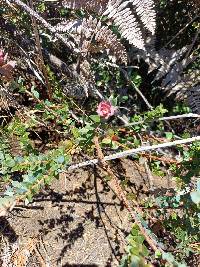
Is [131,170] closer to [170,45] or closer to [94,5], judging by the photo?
[170,45]

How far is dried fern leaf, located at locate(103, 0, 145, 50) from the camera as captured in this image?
4.22 ft

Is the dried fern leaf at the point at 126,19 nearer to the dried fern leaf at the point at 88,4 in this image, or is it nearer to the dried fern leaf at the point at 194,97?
the dried fern leaf at the point at 88,4

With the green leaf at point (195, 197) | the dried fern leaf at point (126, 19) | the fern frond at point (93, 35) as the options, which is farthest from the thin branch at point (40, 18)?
the green leaf at point (195, 197)

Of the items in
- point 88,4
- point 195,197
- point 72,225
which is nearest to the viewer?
Answer: point 195,197

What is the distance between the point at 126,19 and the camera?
4.26 feet

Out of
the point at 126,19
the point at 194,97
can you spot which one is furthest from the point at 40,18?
the point at 194,97

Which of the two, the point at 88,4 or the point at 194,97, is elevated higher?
the point at 88,4

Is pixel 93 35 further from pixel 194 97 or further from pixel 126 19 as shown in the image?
pixel 194 97

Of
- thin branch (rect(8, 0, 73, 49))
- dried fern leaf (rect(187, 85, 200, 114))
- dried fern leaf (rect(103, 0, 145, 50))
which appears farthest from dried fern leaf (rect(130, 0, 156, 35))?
dried fern leaf (rect(187, 85, 200, 114))

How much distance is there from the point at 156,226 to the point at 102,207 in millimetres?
251

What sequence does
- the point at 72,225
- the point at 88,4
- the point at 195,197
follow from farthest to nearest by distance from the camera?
the point at 72,225 → the point at 88,4 → the point at 195,197

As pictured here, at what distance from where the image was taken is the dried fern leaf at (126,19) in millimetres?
1287

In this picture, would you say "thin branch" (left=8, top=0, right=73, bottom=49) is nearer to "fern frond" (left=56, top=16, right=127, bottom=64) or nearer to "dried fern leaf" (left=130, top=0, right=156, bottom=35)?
"fern frond" (left=56, top=16, right=127, bottom=64)

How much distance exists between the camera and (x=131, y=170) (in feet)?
5.87
